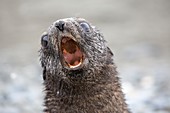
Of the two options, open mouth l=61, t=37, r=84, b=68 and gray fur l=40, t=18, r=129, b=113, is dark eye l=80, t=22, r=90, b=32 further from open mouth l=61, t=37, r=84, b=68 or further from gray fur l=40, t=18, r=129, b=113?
open mouth l=61, t=37, r=84, b=68

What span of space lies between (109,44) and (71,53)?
728cm

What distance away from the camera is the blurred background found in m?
12.0

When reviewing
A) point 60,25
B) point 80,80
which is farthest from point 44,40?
point 80,80

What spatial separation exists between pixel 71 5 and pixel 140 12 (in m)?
1.58

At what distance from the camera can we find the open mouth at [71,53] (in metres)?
7.82

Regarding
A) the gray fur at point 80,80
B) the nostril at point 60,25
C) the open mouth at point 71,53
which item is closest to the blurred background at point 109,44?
the gray fur at point 80,80

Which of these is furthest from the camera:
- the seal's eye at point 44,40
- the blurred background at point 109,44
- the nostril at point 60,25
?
the blurred background at point 109,44

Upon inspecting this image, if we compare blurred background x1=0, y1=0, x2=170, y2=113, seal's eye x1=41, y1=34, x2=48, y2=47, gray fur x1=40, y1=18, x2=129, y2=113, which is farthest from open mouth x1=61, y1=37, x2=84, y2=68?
blurred background x1=0, y1=0, x2=170, y2=113

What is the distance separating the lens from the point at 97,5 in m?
17.6

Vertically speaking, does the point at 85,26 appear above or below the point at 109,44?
below

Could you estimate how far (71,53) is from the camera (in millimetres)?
7844

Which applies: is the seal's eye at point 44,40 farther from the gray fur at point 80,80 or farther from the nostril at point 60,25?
the nostril at point 60,25

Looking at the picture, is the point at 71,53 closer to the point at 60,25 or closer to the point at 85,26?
the point at 60,25

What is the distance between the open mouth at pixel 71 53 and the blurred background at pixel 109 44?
297cm
